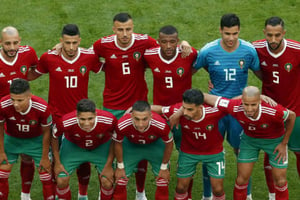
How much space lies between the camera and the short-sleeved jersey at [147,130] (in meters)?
10.7

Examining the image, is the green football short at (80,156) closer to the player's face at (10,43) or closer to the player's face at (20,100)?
the player's face at (20,100)

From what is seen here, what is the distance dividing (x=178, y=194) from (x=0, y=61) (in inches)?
122

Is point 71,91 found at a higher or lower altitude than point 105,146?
higher

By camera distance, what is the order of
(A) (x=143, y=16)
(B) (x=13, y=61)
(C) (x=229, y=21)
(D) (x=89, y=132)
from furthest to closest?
(A) (x=143, y=16) < (B) (x=13, y=61) < (C) (x=229, y=21) < (D) (x=89, y=132)

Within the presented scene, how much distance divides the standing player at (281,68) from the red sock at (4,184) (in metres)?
3.82

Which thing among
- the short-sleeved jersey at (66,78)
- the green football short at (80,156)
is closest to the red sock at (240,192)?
the green football short at (80,156)

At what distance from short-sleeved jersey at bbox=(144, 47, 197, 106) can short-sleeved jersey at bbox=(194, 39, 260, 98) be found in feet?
0.75

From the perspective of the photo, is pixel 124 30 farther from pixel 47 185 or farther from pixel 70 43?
pixel 47 185

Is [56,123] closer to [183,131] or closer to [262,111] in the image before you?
[183,131]

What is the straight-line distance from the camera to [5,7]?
54.1 feet

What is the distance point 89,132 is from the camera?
10789 millimetres

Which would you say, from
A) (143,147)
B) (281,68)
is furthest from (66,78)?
(281,68)

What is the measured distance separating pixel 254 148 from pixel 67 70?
2800mm

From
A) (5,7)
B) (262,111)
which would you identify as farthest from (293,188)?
(5,7)
